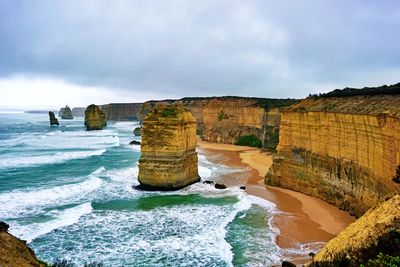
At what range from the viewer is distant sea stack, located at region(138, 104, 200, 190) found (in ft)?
90.6

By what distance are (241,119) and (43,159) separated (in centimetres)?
3614

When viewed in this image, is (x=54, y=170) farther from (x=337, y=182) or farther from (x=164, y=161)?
(x=337, y=182)

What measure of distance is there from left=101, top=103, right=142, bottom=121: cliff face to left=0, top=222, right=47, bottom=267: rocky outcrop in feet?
507

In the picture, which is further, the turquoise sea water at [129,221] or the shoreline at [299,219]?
the shoreline at [299,219]

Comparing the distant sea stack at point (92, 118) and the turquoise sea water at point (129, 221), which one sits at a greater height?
the distant sea stack at point (92, 118)

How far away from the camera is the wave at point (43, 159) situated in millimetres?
38912

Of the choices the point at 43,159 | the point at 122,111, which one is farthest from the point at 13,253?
the point at 122,111

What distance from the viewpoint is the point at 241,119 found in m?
67.9

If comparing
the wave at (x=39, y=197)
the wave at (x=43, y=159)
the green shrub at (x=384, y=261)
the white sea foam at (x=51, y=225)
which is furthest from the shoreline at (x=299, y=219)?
the wave at (x=43, y=159)

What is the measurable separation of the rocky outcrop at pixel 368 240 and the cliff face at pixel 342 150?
323 inches

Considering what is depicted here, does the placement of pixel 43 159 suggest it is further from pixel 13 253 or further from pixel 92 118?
pixel 92 118

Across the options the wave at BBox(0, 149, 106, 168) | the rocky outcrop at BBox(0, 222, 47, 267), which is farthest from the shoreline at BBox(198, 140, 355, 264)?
the wave at BBox(0, 149, 106, 168)

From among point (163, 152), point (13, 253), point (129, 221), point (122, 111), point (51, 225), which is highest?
point (122, 111)

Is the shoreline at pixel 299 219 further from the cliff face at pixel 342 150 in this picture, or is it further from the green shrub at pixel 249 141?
the green shrub at pixel 249 141
